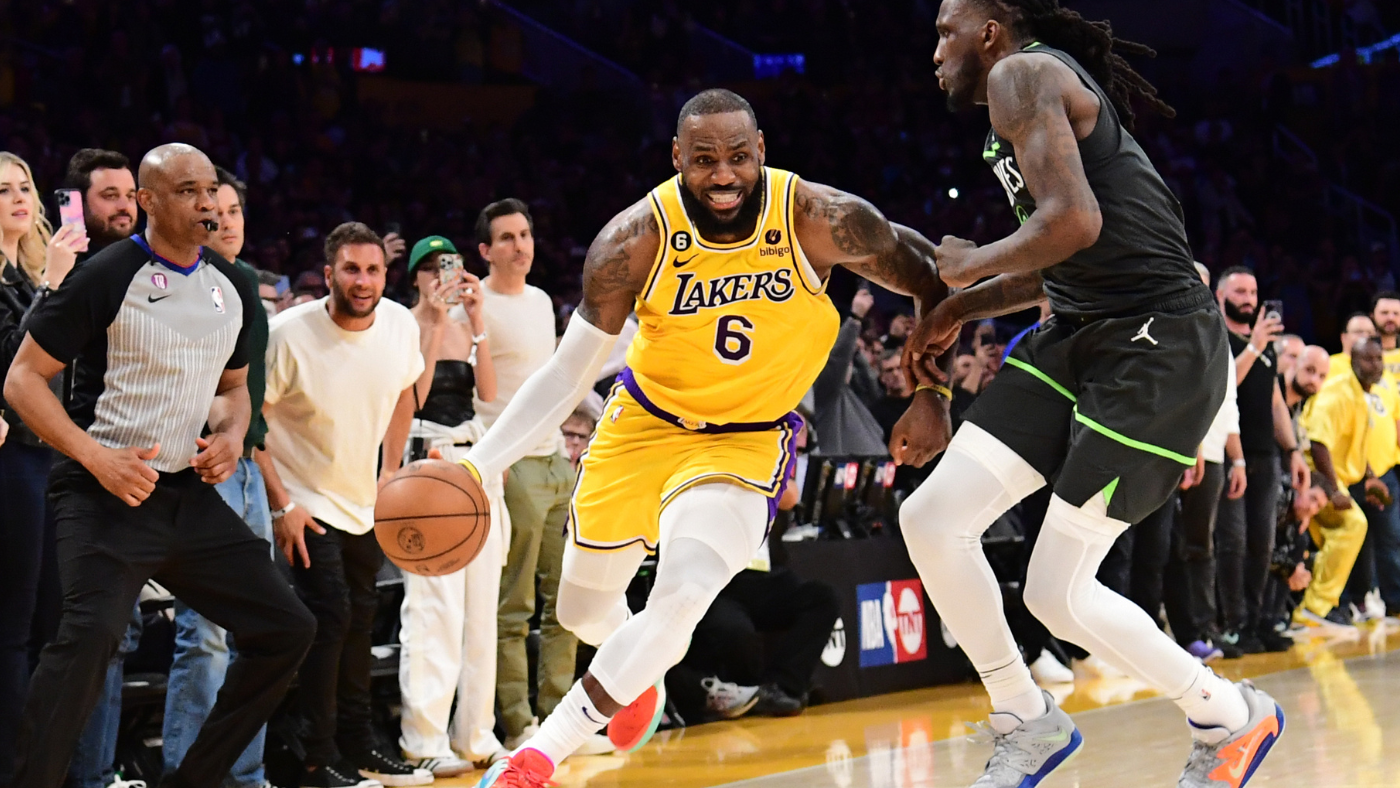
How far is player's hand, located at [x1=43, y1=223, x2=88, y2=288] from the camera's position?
504 centimetres

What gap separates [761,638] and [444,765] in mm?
2136

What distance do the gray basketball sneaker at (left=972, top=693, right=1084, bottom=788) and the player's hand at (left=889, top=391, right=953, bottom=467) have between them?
812mm

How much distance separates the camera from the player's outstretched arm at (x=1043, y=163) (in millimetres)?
3891

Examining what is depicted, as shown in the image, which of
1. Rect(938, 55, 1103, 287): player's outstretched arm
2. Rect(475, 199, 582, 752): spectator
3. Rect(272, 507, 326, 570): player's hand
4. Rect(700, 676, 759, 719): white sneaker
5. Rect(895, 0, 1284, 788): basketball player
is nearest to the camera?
Rect(938, 55, 1103, 287): player's outstretched arm

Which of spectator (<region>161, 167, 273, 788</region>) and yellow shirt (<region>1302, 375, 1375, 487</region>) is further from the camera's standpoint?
yellow shirt (<region>1302, 375, 1375, 487</region>)

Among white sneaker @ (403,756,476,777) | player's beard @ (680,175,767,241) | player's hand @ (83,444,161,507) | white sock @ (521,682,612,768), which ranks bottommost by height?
white sneaker @ (403,756,476,777)

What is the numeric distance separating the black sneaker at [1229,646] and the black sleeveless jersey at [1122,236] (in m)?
6.01

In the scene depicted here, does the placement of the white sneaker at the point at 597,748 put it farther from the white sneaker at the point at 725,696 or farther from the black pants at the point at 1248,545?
the black pants at the point at 1248,545

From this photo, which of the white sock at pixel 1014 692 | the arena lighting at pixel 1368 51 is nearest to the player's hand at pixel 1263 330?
the white sock at pixel 1014 692

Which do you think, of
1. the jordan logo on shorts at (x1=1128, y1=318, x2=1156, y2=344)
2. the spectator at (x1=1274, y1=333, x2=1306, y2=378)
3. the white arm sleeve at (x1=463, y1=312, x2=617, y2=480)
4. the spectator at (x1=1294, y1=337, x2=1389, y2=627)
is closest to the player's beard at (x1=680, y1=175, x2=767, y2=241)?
the white arm sleeve at (x1=463, y1=312, x2=617, y2=480)

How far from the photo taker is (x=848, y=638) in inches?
327

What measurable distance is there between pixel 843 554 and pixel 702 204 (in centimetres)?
426

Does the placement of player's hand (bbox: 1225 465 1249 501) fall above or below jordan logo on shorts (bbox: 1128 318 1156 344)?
below

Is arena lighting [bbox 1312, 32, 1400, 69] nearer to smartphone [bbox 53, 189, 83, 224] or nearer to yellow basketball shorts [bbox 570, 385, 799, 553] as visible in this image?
yellow basketball shorts [bbox 570, 385, 799, 553]
